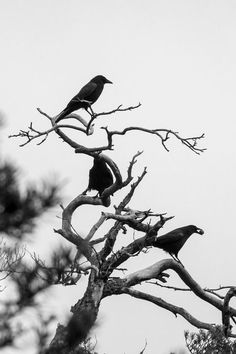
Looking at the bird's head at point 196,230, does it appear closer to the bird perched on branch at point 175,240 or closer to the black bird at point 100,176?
the bird perched on branch at point 175,240

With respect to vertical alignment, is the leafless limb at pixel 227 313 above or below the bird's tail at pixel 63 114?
below

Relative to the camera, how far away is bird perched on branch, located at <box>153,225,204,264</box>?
28.0 ft

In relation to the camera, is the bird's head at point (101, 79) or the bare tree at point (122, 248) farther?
the bird's head at point (101, 79)

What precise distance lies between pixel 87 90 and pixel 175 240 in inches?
122

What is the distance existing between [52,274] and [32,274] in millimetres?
121

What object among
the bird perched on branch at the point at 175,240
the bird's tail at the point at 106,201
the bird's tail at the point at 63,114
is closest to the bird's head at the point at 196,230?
the bird perched on branch at the point at 175,240

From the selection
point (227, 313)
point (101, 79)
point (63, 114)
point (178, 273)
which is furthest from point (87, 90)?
point (227, 313)

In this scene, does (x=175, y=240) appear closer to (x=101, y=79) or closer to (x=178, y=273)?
(x=178, y=273)

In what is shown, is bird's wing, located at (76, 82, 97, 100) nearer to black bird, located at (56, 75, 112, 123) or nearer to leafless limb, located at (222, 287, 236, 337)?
black bird, located at (56, 75, 112, 123)

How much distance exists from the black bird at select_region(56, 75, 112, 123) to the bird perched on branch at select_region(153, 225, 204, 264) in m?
2.16

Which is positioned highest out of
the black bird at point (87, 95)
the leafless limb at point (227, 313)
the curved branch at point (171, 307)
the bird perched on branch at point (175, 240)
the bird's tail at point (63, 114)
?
the black bird at point (87, 95)

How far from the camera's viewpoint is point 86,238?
8.37 meters

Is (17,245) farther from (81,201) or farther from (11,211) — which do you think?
(81,201)

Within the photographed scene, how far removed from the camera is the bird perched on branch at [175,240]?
8.55 meters
